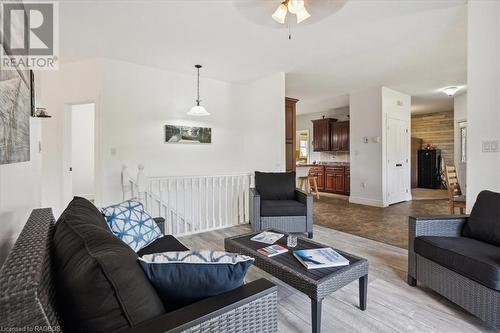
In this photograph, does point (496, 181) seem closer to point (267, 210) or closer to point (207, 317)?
point (267, 210)

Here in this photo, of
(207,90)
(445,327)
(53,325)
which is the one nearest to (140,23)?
(207,90)

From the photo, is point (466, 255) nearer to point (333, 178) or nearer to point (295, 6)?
point (295, 6)

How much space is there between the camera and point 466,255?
5.37ft

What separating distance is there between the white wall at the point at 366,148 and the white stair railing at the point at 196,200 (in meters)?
3.02

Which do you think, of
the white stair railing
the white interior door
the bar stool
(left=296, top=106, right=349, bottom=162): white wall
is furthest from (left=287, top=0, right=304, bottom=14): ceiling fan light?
(left=296, top=106, right=349, bottom=162): white wall

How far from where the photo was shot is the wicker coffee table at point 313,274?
145cm

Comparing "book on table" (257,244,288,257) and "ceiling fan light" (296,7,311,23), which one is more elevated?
"ceiling fan light" (296,7,311,23)

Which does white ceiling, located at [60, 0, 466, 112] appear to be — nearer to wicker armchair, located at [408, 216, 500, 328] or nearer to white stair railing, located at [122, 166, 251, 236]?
white stair railing, located at [122, 166, 251, 236]

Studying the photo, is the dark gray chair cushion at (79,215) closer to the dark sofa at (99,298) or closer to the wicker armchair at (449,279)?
the dark sofa at (99,298)

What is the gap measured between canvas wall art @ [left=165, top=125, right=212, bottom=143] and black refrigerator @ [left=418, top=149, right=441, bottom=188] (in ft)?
24.5

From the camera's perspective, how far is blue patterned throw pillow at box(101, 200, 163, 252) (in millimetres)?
1762

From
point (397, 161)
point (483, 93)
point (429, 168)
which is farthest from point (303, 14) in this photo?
point (429, 168)

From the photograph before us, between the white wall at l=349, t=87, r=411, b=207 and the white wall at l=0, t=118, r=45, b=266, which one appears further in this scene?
the white wall at l=349, t=87, r=411, b=207

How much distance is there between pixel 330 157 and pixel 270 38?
218 inches
